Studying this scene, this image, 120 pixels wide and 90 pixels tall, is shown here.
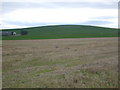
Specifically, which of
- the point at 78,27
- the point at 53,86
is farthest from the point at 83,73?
the point at 78,27

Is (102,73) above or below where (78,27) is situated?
below

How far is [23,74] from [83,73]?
380cm

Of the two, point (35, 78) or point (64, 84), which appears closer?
point (64, 84)

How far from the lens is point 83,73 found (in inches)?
365

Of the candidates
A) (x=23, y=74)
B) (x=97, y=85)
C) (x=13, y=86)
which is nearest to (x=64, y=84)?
(x=97, y=85)

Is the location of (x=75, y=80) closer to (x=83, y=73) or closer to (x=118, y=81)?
(x=83, y=73)

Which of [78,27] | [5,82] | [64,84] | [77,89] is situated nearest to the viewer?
[77,89]

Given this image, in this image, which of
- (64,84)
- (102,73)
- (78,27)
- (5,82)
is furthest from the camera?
(78,27)

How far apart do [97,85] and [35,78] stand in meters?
3.52

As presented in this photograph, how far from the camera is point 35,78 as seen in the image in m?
8.71

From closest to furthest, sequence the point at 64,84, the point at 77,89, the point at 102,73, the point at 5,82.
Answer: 1. the point at 77,89
2. the point at 64,84
3. the point at 5,82
4. the point at 102,73

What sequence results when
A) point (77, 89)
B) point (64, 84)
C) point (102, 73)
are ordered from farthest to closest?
1. point (102, 73)
2. point (64, 84)
3. point (77, 89)

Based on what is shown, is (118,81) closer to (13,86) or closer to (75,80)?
(75,80)

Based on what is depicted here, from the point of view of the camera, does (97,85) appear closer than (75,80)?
Yes
